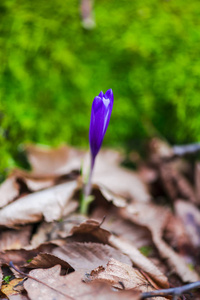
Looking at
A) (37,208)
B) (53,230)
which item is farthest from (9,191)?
(53,230)

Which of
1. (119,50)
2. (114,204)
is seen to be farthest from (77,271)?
(119,50)

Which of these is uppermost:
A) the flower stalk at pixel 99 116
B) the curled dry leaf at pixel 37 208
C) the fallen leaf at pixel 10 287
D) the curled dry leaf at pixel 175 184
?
the flower stalk at pixel 99 116

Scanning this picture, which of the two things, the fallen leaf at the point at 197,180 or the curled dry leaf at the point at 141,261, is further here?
the fallen leaf at the point at 197,180

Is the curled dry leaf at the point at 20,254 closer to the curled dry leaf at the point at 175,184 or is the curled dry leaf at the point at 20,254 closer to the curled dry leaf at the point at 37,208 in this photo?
the curled dry leaf at the point at 37,208

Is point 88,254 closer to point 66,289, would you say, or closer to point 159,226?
point 66,289

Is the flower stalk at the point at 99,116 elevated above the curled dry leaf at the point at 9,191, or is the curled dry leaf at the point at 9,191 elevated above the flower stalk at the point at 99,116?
the flower stalk at the point at 99,116

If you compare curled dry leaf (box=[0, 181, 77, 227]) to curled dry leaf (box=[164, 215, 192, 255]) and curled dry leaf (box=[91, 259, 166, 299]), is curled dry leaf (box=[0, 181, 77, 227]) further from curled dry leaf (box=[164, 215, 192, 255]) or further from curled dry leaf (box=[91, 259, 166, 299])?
curled dry leaf (box=[164, 215, 192, 255])

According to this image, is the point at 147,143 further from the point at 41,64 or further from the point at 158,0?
the point at 158,0

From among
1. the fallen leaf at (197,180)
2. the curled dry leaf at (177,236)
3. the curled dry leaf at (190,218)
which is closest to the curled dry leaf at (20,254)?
the curled dry leaf at (177,236)
